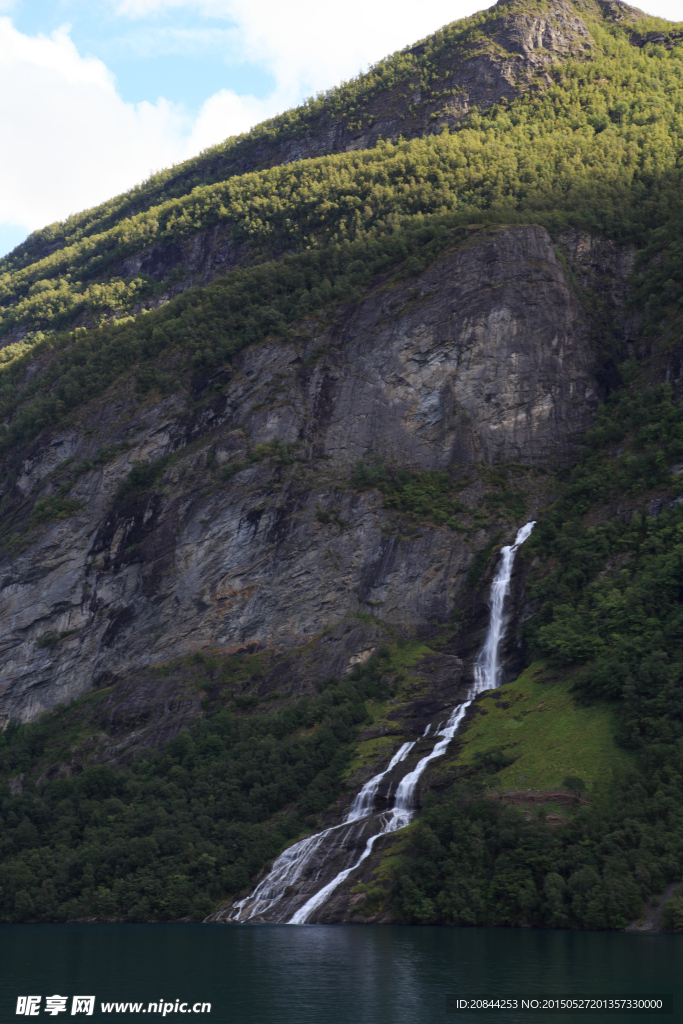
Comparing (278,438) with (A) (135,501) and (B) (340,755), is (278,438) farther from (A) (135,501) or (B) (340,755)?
(B) (340,755)

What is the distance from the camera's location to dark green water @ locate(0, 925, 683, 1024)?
3266cm

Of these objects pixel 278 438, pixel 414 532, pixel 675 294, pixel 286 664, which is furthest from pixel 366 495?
pixel 675 294

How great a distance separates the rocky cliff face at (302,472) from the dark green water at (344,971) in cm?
3965

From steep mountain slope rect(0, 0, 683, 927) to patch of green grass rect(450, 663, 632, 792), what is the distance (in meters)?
0.55

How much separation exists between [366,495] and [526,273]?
119 feet

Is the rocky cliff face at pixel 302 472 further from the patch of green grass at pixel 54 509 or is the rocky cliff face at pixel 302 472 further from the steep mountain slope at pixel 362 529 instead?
the patch of green grass at pixel 54 509

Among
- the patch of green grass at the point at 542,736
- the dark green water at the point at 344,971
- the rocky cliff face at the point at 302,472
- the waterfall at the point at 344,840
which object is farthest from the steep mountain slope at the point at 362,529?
the dark green water at the point at 344,971

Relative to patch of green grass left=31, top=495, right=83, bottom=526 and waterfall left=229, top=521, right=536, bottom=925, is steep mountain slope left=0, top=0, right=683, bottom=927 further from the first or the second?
waterfall left=229, top=521, right=536, bottom=925

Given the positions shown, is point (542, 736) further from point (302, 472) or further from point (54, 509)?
point (54, 509)

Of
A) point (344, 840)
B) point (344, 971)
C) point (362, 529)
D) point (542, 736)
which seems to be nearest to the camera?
point (344, 971)

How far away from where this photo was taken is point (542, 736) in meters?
65.5

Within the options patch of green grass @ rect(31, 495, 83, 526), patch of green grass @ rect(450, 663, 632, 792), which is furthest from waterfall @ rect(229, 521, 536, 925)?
patch of green grass @ rect(31, 495, 83, 526)

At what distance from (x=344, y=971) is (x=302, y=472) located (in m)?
67.0

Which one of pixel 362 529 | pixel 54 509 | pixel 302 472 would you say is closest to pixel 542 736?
pixel 362 529
